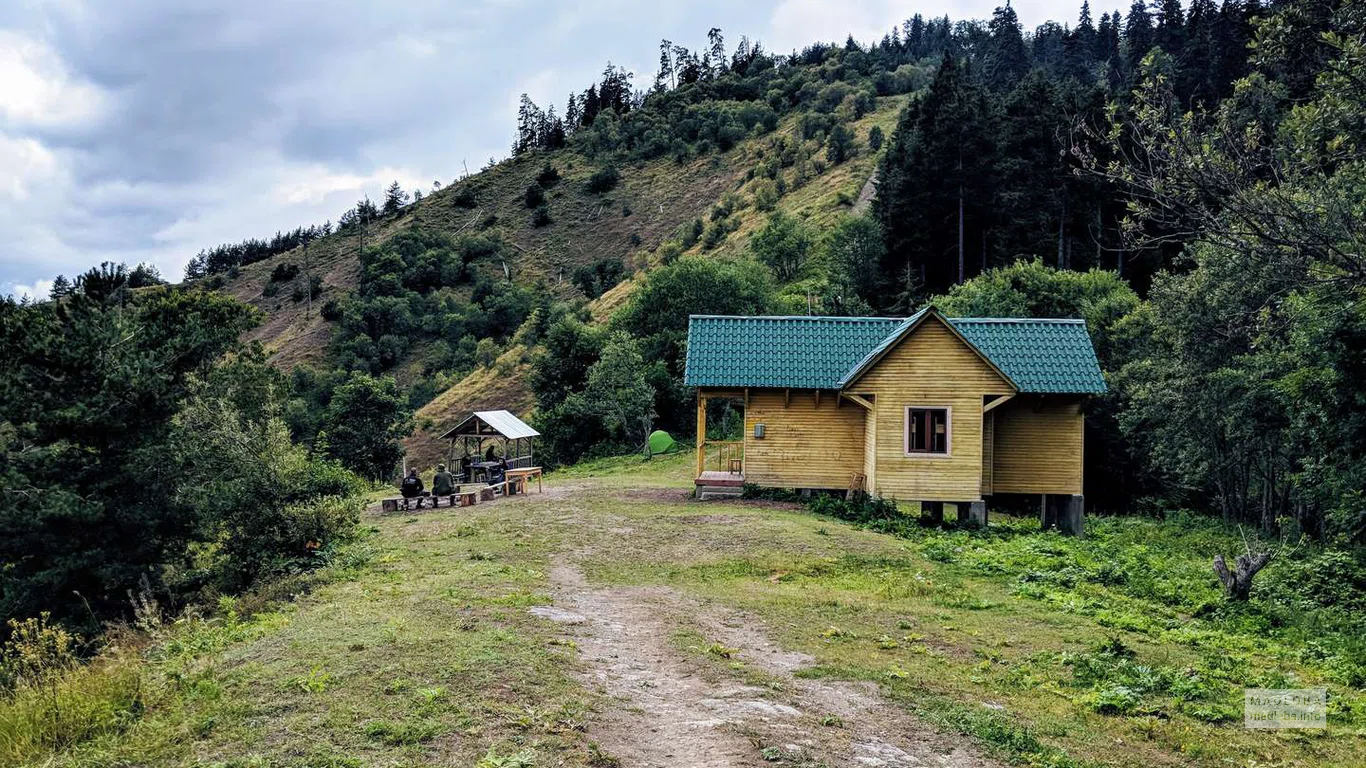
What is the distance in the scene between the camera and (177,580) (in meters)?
21.0

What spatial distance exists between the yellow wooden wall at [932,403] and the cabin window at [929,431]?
14cm

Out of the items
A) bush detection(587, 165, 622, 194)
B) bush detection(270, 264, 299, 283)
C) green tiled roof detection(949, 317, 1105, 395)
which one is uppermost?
bush detection(587, 165, 622, 194)

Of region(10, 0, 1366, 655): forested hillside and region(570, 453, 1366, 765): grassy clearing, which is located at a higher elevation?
region(10, 0, 1366, 655): forested hillside

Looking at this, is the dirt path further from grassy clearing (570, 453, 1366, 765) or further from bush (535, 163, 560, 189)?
bush (535, 163, 560, 189)

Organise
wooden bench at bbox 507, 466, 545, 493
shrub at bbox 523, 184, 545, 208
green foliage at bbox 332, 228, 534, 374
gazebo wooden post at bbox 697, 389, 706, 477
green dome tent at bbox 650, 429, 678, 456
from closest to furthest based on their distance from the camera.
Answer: gazebo wooden post at bbox 697, 389, 706, 477 → wooden bench at bbox 507, 466, 545, 493 → green dome tent at bbox 650, 429, 678, 456 → green foliage at bbox 332, 228, 534, 374 → shrub at bbox 523, 184, 545, 208

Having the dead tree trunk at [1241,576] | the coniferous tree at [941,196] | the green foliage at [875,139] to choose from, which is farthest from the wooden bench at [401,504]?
the green foliage at [875,139]

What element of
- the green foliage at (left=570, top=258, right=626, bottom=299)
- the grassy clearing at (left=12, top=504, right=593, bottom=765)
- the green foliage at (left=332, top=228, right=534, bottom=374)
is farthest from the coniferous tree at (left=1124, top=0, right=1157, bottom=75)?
the grassy clearing at (left=12, top=504, right=593, bottom=765)

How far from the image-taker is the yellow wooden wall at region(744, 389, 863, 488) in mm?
25203

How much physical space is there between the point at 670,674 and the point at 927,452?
15105mm

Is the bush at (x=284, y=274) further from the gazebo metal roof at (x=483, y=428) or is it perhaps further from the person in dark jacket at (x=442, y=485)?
the person in dark jacket at (x=442, y=485)

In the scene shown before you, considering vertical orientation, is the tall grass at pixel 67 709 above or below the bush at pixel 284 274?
below

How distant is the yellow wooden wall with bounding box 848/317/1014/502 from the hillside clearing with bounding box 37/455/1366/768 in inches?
263

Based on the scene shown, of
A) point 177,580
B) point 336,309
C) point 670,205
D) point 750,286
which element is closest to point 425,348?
point 336,309

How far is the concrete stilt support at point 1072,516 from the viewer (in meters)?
24.2
